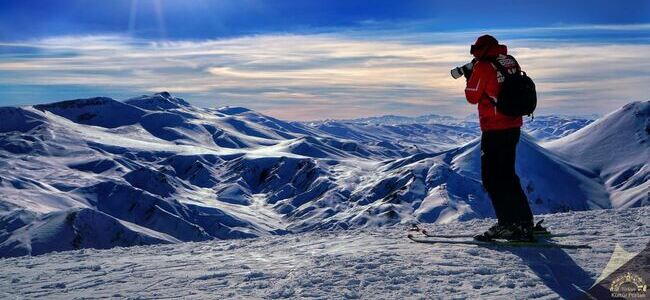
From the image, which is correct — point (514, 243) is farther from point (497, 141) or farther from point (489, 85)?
point (489, 85)

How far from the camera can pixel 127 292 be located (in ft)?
32.1

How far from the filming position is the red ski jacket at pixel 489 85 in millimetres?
10398

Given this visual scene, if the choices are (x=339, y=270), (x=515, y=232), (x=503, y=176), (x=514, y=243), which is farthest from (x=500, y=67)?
(x=339, y=270)

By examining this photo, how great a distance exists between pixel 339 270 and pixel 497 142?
12.2ft

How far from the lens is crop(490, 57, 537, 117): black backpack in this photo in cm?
1020

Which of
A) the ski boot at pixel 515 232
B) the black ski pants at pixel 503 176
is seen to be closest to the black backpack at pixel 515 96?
the black ski pants at pixel 503 176

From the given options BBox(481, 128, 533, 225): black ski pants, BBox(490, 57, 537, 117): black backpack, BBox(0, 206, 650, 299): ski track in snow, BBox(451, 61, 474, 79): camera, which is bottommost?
BBox(0, 206, 650, 299): ski track in snow

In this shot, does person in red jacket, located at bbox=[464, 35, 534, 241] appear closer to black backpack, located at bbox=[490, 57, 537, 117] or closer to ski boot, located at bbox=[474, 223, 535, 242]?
ski boot, located at bbox=[474, 223, 535, 242]

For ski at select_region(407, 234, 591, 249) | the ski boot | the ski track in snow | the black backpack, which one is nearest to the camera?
the ski track in snow

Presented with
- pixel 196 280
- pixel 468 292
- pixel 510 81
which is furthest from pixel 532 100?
pixel 196 280

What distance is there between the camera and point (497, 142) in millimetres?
10922

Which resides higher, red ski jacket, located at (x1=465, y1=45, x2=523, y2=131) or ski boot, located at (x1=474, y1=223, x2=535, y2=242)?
red ski jacket, located at (x1=465, y1=45, x2=523, y2=131)

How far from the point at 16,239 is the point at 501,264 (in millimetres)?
164642

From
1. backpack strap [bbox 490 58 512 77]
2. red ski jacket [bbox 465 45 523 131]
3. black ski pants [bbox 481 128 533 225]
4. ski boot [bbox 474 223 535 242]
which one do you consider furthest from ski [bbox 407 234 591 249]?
backpack strap [bbox 490 58 512 77]
